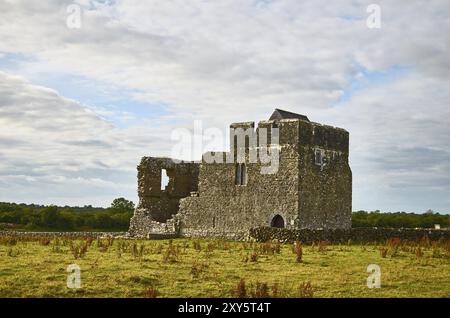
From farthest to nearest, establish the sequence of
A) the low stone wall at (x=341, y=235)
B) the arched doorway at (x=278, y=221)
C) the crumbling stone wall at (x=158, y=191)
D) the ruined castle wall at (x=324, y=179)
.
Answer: the crumbling stone wall at (x=158, y=191) < the arched doorway at (x=278, y=221) < the ruined castle wall at (x=324, y=179) < the low stone wall at (x=341, y=235)

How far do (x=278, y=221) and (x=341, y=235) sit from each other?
4943mm

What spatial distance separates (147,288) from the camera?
1302 centimetres

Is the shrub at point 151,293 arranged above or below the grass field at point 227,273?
below

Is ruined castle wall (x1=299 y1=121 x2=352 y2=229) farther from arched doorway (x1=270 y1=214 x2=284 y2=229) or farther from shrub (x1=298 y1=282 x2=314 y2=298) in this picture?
shrub (x1=298 y1=282 x2=314 y2=298)

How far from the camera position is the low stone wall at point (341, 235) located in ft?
80.0

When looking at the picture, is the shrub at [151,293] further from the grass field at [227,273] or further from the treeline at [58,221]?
the treeline at [58,221]

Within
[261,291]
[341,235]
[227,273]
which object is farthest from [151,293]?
[341,235]

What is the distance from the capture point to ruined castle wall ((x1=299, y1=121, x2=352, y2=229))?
1133 inches

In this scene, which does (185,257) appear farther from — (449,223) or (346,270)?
(449,223)

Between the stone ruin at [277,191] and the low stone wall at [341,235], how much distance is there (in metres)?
2.69

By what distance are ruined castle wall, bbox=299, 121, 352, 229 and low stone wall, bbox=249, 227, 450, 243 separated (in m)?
3.22

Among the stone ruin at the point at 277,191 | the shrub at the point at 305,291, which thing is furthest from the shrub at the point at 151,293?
the stone ruin at the point at 277,191

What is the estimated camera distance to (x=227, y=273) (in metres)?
15.2
